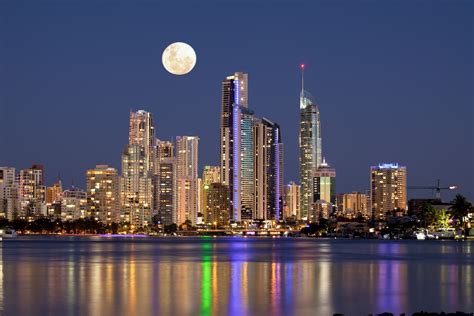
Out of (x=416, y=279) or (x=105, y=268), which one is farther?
(x=105, y=268)

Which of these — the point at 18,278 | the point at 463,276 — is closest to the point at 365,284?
the point at 463,276

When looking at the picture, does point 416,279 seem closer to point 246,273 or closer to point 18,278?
point 246,273

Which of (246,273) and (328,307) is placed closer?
(328,307)

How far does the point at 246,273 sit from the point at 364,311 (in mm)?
30193

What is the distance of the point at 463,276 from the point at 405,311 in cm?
2869

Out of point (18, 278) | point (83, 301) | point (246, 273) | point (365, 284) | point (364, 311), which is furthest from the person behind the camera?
point (246, 273)

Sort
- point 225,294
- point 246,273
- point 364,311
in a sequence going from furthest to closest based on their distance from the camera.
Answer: point 246,273
point 225,294
point 364,311

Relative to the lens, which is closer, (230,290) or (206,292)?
(206,292)

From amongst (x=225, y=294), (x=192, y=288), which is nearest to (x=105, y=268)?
(x=192, y=288)

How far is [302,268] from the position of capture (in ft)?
273

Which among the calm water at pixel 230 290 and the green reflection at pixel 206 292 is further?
the calm water at pixel 230 290

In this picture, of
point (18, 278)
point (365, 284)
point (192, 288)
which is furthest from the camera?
point (18, 278)

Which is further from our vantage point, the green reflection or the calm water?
the calm water

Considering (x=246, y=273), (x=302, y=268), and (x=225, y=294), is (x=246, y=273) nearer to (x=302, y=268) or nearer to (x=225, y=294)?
(x=302, y=268)
